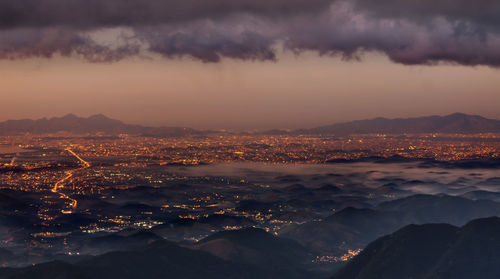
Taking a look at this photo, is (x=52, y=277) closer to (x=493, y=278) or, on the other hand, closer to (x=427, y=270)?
(x=427, y=270)

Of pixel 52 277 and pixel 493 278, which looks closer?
pixel 493 278

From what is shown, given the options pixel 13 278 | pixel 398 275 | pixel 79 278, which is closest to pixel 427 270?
pixel 398 275

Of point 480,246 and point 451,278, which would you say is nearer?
point 451,278

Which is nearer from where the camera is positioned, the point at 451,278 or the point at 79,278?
the point at 451,278

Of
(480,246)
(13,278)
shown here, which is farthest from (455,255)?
(13,278)

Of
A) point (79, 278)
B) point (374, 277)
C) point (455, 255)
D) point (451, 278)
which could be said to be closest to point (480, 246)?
point (455, 255)

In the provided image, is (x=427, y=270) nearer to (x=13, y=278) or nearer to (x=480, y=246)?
(x=480, y=246)

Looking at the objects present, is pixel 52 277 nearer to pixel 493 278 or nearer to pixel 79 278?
pixel 79 278
